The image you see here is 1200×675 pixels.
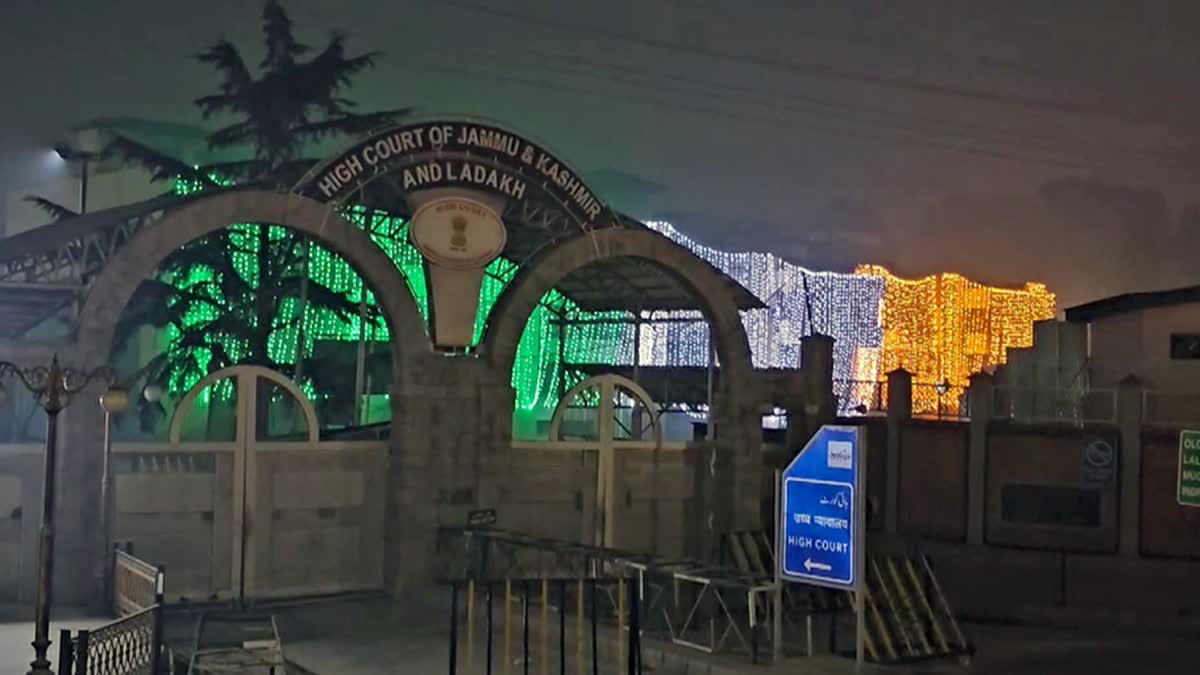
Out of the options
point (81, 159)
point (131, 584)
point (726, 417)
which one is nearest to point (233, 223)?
point (131, 584)

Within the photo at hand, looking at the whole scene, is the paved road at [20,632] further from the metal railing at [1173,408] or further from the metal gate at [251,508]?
the metal railing at [1173,408]

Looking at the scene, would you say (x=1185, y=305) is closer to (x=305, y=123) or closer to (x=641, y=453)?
(x=641, y=453)

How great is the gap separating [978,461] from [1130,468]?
2620 mm

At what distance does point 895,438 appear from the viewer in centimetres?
2569

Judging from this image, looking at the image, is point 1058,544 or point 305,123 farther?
point 305,123

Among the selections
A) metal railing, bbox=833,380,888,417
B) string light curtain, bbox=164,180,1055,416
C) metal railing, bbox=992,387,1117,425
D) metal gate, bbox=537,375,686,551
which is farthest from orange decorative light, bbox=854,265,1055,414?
metal gate, bbox=537,375,686,551

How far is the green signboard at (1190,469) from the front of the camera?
50.6 feet

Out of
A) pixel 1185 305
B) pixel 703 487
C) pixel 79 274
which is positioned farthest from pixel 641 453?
pixel 1185 305

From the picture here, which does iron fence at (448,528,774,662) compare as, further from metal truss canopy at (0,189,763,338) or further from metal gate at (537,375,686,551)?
metal truss canopy at (0,189,763,338)

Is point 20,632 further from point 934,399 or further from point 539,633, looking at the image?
point 934,399

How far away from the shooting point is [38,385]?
1242 centimetres

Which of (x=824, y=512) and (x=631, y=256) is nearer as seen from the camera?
(x=824, y=512)

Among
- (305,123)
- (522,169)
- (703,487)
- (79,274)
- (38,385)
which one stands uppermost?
(305,123)

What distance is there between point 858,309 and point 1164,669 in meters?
19.6
